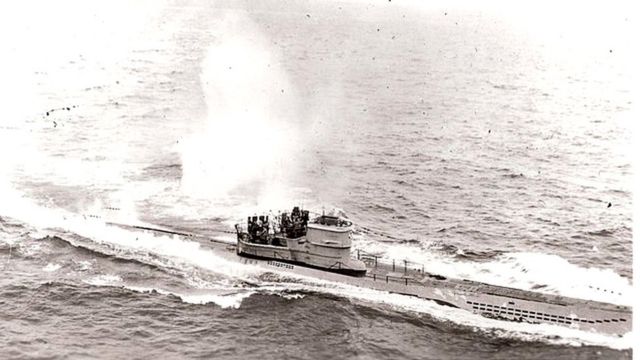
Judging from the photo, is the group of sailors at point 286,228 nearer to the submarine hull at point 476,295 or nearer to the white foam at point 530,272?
the submarine hull at point 476,295

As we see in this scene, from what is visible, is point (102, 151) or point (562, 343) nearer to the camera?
point (562, 343)

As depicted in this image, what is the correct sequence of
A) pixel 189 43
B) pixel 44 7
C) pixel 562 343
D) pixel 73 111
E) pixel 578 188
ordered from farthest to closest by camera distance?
1. pixel 44 7
2. pixel 189 43
3. pixel 73 111
4. pixel 578 188
5. pixel 562 343

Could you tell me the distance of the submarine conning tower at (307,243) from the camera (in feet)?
155

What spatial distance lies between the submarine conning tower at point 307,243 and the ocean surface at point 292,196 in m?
2.07

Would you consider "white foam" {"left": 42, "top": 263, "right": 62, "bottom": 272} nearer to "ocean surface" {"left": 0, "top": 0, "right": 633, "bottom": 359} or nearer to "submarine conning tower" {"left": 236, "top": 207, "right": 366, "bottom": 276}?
"ocean surface" {"left": 0, "top": 0, "right": 633, "bottom": 359}

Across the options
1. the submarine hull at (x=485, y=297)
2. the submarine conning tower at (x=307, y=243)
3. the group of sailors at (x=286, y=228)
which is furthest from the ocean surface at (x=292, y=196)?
the group of sailors at (x=286, y=228)

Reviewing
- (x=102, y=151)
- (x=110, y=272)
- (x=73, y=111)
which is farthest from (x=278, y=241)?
(x=73, y=111)

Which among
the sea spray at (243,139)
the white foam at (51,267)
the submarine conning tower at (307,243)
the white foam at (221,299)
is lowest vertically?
the white foam at (221,299)

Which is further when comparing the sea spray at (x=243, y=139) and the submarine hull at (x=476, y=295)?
the sea spray at (x=243, y=139)

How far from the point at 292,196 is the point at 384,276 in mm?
21889

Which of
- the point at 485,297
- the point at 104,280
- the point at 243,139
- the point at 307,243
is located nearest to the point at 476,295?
the point at 485,297

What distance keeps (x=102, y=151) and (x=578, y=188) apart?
2226 inches

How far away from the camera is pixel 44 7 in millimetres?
189625

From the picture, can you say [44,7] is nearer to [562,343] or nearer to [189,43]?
[189,43]
